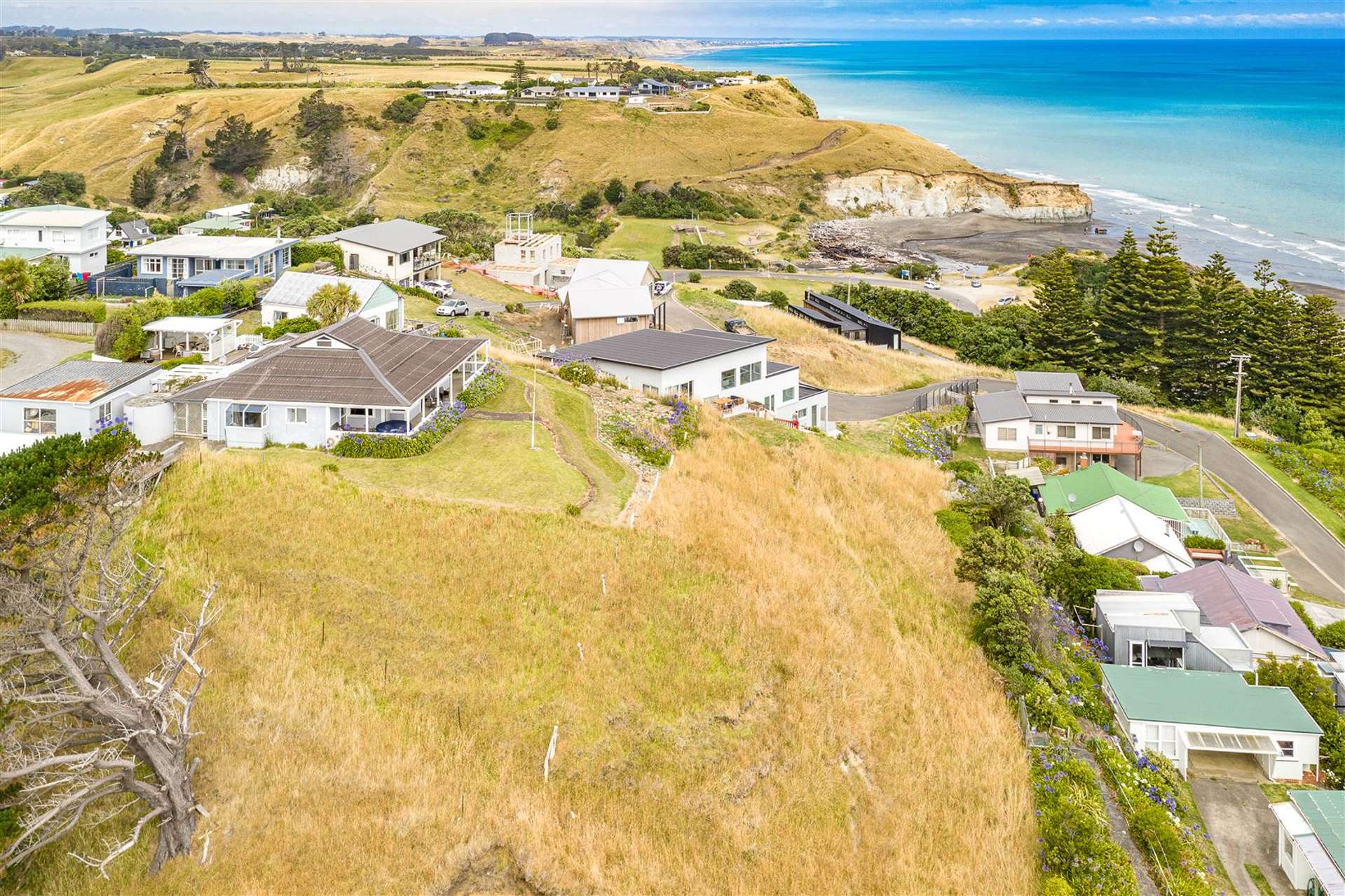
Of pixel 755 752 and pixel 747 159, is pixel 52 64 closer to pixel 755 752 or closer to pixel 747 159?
pixel 747 159

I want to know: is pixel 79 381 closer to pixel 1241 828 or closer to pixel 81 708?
pixel 81 708

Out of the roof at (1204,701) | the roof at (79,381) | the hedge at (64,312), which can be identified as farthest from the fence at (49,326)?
the roof at (1204,701)

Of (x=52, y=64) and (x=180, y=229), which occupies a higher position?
(x=52, y=64)

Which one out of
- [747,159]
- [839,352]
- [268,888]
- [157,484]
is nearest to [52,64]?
[747,159]

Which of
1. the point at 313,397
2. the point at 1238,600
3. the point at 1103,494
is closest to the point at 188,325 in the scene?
the point at 313,397

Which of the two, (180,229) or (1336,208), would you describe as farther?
(1336,208)

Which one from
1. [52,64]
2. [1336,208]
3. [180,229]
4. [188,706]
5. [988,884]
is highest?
[52,64]
